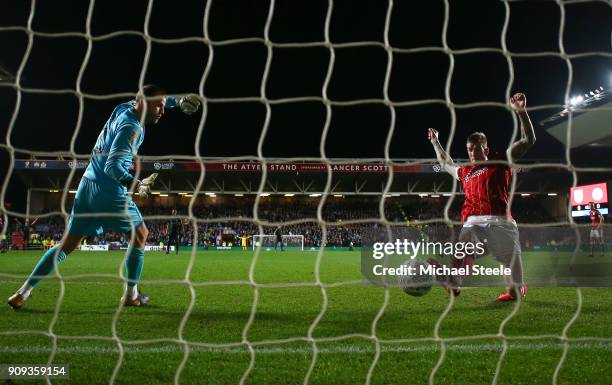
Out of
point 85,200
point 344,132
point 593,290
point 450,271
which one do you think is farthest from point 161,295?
point 344,132

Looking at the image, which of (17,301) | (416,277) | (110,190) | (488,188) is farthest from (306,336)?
(17,301)

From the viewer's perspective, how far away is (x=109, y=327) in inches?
157

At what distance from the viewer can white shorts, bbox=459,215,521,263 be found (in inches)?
198

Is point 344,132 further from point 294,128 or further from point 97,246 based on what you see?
point 97,246

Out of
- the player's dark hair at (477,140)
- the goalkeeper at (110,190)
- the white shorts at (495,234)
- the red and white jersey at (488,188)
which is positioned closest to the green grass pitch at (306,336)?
the goalkeeper at (110,190)

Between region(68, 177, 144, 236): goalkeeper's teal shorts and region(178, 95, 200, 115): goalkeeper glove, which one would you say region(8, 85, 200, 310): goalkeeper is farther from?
region(178, 95, 200, 115): goalkeeper glove

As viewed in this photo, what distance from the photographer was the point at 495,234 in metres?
5.09

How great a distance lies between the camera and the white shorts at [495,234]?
198 inches

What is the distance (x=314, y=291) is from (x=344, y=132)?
29349 mm

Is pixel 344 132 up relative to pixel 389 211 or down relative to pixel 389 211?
up

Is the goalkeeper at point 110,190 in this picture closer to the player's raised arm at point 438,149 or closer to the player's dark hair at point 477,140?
the player's raised arm at point 438,149

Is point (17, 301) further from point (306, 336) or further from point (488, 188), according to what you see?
point (488, 188)

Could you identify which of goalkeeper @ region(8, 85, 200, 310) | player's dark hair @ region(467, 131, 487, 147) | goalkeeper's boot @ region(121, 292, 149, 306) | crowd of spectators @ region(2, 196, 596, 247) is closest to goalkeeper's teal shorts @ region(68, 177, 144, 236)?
goalkeeper @ region(8, 85, 200, 310)

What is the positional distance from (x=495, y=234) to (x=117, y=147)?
148 inches
